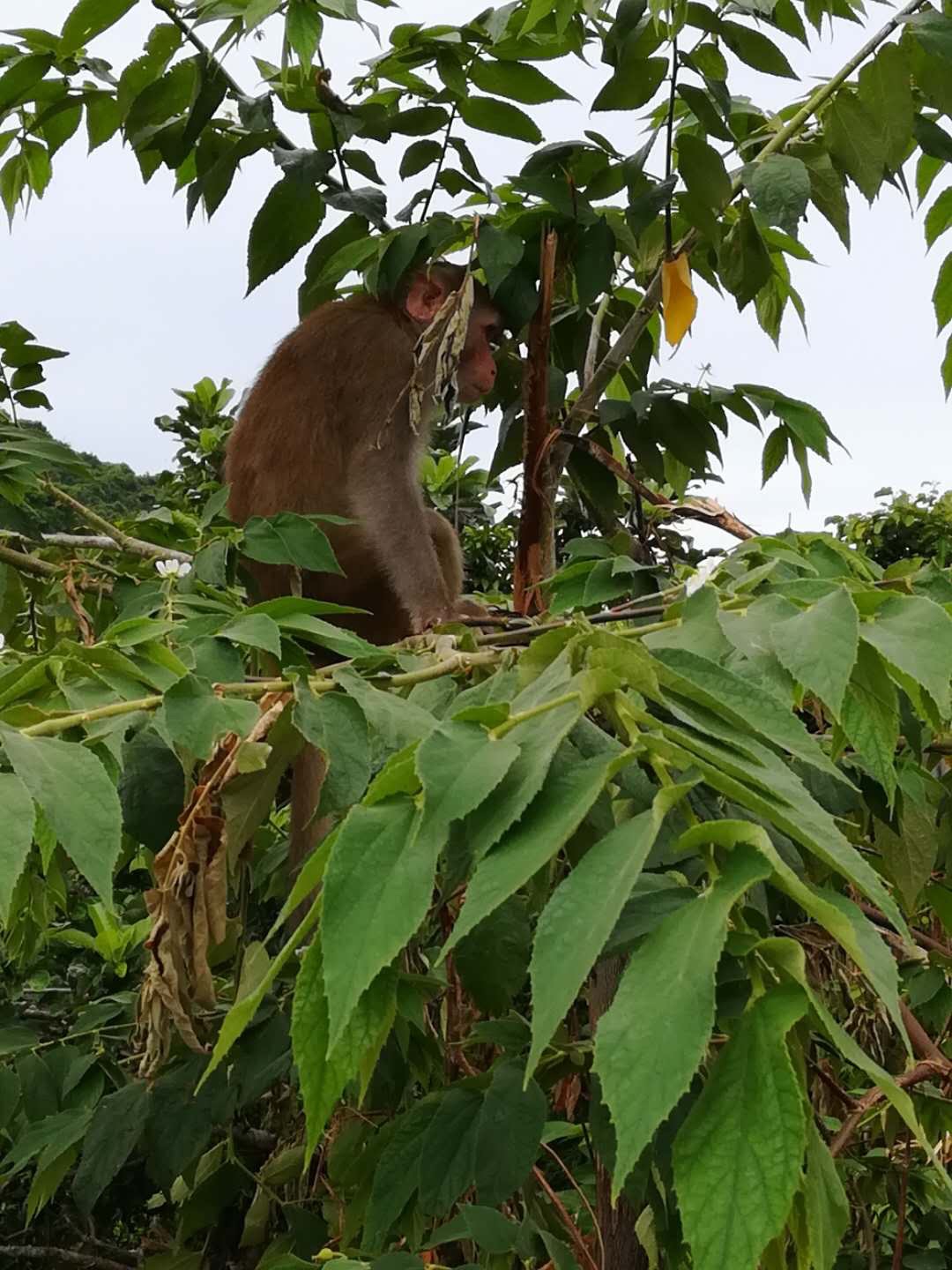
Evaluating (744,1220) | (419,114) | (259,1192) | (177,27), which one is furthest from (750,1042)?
(177,27)

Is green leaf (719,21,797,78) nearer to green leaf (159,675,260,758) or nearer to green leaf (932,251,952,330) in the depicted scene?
green leaf (932,251,952,330)

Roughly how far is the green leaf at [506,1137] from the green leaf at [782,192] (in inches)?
39.3

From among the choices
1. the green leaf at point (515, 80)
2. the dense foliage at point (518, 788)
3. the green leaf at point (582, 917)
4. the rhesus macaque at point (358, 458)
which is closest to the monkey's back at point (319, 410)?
the rhesus macaque at point (358, 458)

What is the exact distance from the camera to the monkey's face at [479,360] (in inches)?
90.0

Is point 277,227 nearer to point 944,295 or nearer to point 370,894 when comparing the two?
point 944,295

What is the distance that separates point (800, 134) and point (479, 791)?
1.57m

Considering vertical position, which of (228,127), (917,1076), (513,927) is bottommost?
(917,1076)

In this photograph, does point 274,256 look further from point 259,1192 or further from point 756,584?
point 259,1192

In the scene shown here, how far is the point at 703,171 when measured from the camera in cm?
155

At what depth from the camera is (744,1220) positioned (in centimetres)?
42

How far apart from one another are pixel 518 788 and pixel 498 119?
1435mm

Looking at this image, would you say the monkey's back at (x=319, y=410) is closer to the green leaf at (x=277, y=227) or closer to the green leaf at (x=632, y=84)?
the green leaf at (x=277, y=227)

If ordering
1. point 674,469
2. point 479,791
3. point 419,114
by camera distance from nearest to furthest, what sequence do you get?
point 479,791 < point 419,114 < point 674,469

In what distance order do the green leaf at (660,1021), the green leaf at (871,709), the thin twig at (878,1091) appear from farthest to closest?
the thin twig at (878,1091), the green leaf at (871,709), the green leaf at (660,1021)
